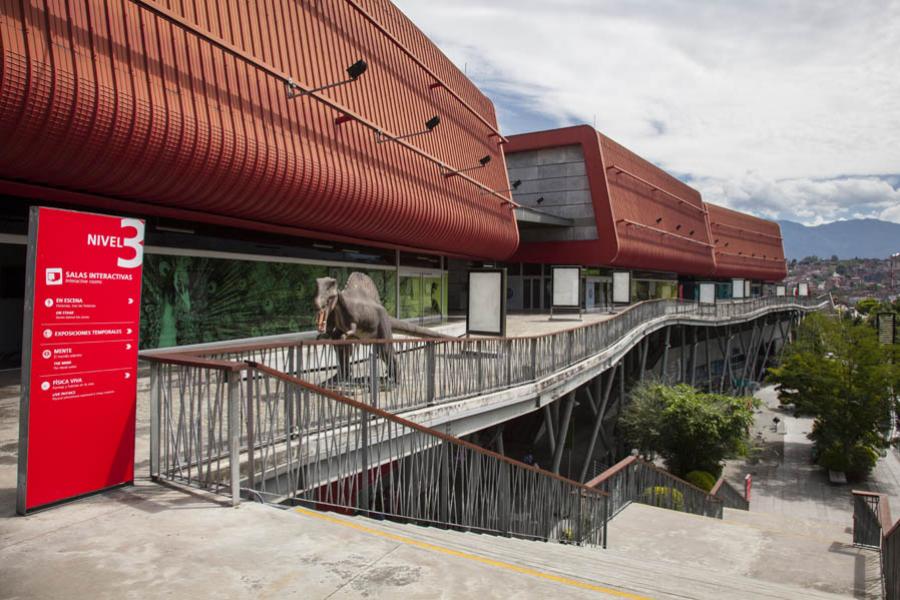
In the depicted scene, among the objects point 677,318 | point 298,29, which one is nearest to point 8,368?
point 298,29

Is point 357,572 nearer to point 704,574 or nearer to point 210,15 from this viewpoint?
point 704,574

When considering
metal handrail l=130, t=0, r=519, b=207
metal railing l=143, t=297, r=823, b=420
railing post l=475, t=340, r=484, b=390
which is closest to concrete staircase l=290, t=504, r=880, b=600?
metal railing l=143, t=297, r=823, b=420

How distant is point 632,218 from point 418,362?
33.7m

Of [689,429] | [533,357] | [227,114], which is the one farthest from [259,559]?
[689,429]

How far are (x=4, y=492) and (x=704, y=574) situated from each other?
22.4 ft

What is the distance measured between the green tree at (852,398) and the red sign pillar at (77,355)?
32969 millimetres

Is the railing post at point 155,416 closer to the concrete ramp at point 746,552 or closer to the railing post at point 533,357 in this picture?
the concrete ramp at point 746,552

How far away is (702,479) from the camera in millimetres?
22859

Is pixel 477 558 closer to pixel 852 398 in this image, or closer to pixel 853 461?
pixel 853 461

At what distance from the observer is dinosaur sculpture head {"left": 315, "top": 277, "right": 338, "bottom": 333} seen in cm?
1005

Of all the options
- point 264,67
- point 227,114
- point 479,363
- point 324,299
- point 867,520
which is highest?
point 264,67

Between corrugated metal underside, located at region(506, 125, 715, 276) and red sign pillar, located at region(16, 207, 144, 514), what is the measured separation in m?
34.5

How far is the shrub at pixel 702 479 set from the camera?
74.7 ft

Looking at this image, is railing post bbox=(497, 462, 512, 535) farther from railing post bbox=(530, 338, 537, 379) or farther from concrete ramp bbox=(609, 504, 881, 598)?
railing post bbox=(530, 338, 537, 379)
